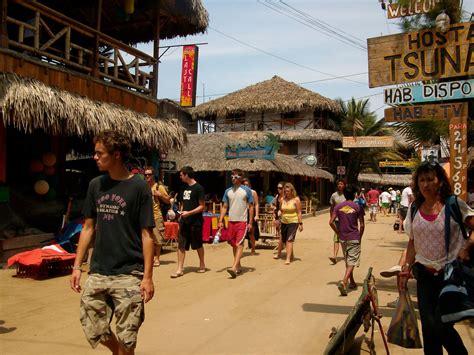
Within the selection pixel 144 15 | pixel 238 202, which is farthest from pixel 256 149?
pixel 238 202

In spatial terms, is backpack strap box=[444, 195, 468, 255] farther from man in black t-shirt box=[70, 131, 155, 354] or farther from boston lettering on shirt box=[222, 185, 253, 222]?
boston lettering on shirt box=[222, 185, 253, 222]

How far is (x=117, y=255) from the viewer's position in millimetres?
3451

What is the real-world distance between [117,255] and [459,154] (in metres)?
4.47

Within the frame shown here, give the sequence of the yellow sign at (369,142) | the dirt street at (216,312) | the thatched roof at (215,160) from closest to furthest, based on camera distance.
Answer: the dirt street at (216,312), the thatched roof at (215,160), the yellow sign at (369,142)

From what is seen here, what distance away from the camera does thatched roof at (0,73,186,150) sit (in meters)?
7.69

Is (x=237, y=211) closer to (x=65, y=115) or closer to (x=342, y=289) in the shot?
(x=342, y=289)

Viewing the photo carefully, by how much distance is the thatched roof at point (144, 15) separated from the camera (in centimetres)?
1199

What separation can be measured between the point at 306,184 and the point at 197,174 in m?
9.10

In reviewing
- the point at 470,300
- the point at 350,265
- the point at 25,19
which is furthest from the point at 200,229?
the point at 25,19

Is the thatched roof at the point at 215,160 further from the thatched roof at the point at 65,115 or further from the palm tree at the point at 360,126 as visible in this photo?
the palm tree at the point at 360,126

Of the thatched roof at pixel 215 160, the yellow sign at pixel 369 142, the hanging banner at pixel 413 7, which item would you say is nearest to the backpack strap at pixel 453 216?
the hanging banner at pixel 413 7

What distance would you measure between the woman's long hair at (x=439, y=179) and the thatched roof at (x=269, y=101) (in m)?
28.2

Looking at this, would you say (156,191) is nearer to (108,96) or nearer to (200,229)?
(200,229)

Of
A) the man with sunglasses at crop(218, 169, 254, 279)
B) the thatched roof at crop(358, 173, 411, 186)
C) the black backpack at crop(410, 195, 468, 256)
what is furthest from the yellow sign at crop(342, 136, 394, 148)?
the black backpack at crop(410, 195, 468, 256)
